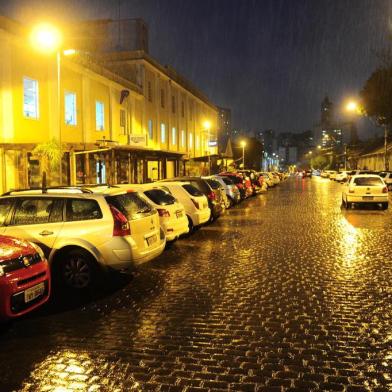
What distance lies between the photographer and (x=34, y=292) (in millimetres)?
6148

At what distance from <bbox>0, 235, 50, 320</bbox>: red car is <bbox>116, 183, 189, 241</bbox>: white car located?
195 inches

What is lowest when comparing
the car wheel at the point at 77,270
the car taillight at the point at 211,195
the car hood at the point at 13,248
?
the car wheel at the point at 77,270

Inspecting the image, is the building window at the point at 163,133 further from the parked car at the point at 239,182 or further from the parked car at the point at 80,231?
the parked car at the point at 80,231

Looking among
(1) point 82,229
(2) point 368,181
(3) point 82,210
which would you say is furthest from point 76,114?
(1) point 82,229

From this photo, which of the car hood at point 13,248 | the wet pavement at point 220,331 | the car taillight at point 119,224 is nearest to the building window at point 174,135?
the wet pavement at point 220,331

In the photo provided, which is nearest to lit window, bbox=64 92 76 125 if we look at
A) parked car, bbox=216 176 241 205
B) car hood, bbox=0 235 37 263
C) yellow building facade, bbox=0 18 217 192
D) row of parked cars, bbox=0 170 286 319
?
yellow building facade, bbox=0 18 217 192

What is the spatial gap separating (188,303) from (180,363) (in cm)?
220

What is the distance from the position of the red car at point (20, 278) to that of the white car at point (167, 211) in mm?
4955

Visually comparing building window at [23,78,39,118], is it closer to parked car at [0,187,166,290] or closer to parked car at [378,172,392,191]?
parked car at [0,187,166,290]

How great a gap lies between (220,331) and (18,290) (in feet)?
7.85

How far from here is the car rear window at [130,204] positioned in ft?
26.8

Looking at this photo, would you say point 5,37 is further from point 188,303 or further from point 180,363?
point 180,363

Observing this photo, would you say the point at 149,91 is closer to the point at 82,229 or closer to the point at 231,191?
the point at 231,191

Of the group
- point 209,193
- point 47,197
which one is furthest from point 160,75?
point 47,197
